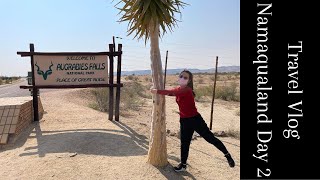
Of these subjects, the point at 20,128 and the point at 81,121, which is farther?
the point at 81,121

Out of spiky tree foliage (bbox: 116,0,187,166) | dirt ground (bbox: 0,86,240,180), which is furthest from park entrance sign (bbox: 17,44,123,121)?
spiky tree foliage (bbox: 116,0,187,166)

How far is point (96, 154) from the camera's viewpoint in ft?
24.0

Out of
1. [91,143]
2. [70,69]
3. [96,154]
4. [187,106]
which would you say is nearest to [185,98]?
[187,106]

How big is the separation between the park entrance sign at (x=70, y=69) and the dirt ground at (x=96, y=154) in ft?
4.07

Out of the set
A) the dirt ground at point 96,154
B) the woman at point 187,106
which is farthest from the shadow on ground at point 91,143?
the woman at point 187,106

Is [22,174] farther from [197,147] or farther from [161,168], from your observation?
[197,147]

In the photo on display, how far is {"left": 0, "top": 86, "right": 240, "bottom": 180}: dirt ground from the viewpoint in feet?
20.9

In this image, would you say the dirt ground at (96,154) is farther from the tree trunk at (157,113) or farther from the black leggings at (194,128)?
the black leggings at (194,128)

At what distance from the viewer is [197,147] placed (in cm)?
870

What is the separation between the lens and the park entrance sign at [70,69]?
10.1 m

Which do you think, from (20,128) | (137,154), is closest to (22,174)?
(137,154)
